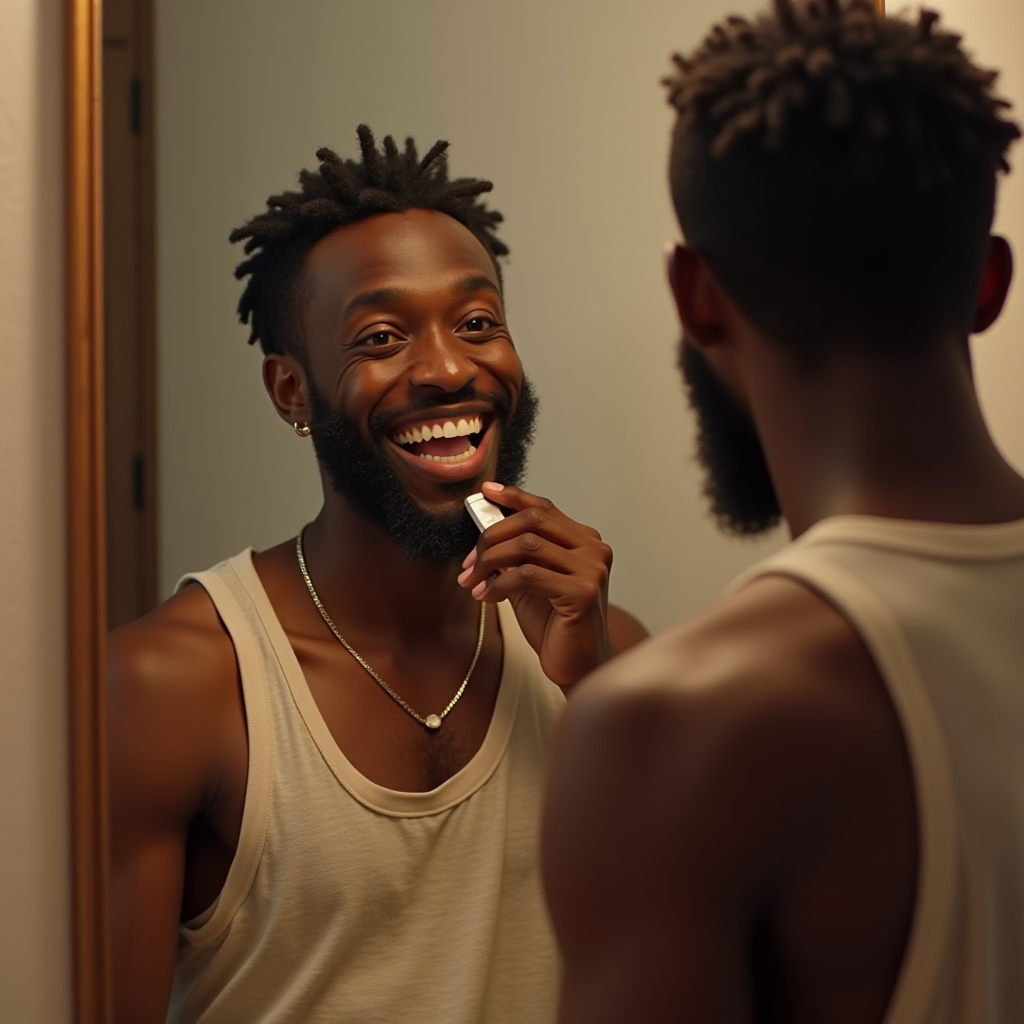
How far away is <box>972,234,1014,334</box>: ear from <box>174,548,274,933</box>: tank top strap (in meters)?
0.56

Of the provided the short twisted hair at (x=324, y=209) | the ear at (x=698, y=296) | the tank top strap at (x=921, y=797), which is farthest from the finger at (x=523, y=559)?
the tank top strap at (x=921, y=797)

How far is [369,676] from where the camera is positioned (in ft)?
3.26

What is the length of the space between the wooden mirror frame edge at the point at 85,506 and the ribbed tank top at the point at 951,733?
0.53 m

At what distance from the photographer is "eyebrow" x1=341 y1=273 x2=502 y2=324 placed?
98 cm

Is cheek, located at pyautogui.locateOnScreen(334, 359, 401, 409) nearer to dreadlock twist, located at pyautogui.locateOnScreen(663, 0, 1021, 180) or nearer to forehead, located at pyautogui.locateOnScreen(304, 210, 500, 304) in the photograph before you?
forehead, located at pyautogui.locateOnScreen(304, 210, 500, 304)

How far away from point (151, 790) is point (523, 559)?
1.07 feet

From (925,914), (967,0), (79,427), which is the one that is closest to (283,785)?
(79,427)

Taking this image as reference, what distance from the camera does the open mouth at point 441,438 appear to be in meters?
0.99

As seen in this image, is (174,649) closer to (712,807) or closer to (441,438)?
(441,438)

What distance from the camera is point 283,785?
Answer: 92 centimetres

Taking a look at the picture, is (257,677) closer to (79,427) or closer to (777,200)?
(79,427)

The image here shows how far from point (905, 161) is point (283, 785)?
0.61 meters

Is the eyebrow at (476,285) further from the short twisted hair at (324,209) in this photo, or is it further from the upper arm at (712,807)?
the upper arm at (712,807)

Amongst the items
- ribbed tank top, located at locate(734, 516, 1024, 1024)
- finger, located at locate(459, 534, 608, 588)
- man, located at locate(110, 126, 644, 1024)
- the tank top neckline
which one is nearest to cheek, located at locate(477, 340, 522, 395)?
man, located at locate(110, 126, 644, 1024)
